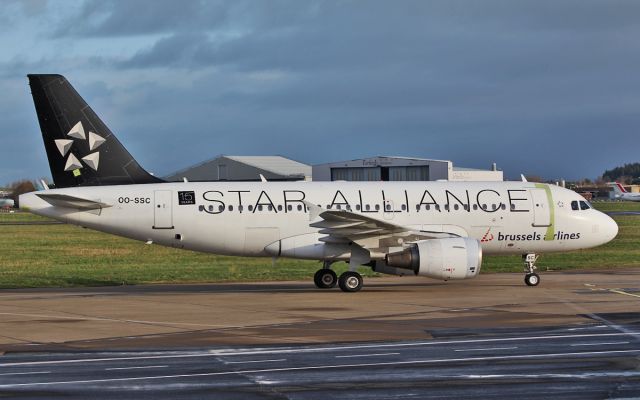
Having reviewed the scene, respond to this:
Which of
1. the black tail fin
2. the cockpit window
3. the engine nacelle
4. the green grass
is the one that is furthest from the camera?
the green grass

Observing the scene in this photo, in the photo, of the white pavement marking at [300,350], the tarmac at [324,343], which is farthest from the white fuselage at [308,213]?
the white pavement marking at [300,350]

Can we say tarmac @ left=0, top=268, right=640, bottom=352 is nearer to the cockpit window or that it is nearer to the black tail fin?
the cockpit window

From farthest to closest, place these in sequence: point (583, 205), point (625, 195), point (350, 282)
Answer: point (625, 195)
point (583, 205)
point (350, 282)

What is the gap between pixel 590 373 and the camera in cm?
1445

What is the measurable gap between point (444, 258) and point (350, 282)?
9.90 ft

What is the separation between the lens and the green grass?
3581 cm

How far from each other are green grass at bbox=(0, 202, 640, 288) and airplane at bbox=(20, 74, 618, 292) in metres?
5.57

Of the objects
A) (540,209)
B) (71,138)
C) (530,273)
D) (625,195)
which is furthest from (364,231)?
(625,195)

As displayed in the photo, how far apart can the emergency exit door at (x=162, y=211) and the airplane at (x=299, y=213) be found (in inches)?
1.2

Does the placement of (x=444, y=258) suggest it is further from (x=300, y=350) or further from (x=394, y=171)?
(x=394, y=171)

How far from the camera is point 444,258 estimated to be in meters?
27.8

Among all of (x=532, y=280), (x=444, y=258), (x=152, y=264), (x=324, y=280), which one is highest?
(x=444, y=258)

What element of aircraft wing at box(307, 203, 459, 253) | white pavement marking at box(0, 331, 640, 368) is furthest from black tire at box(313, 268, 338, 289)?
white pavement marking at box(0, 331, 640, 368)

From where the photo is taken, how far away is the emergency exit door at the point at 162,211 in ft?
→ 96.5
